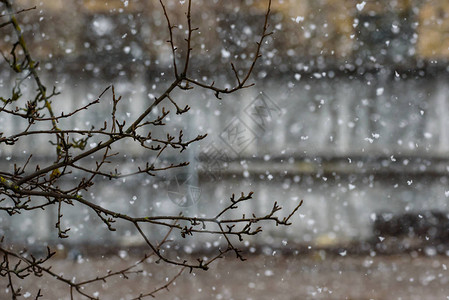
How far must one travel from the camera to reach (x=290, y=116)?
10.4ft

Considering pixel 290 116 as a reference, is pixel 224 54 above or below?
above

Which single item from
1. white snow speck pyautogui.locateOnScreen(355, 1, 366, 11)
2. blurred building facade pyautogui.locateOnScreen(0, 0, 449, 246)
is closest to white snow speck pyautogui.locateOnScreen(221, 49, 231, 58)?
blurred building facade pyautogui.locateOnScreen(0, 0, 449, 246)

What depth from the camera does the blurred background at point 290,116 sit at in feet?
9.96

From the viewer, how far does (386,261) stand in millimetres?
3150

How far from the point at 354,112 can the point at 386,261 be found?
0.75m

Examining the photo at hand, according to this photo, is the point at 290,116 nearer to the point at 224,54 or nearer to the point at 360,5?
the point at 224,54

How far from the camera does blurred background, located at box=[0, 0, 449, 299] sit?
304 cm

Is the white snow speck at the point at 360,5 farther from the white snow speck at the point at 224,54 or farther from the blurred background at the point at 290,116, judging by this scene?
the white snow speck at the point at 224,54

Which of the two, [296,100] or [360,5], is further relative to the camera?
[296,100]

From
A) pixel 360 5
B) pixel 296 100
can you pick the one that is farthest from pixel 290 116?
pixel 360 5

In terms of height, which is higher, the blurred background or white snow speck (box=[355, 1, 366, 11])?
white snow speck (box=[355, 1, 366, 11])

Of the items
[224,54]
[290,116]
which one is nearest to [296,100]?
[290,116]

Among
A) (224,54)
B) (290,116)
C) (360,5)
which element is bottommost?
(290,116)

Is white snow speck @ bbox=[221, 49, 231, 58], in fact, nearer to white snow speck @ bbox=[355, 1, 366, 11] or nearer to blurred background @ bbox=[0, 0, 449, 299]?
blurred background @ bbox=[0, 0, 449, 299]
